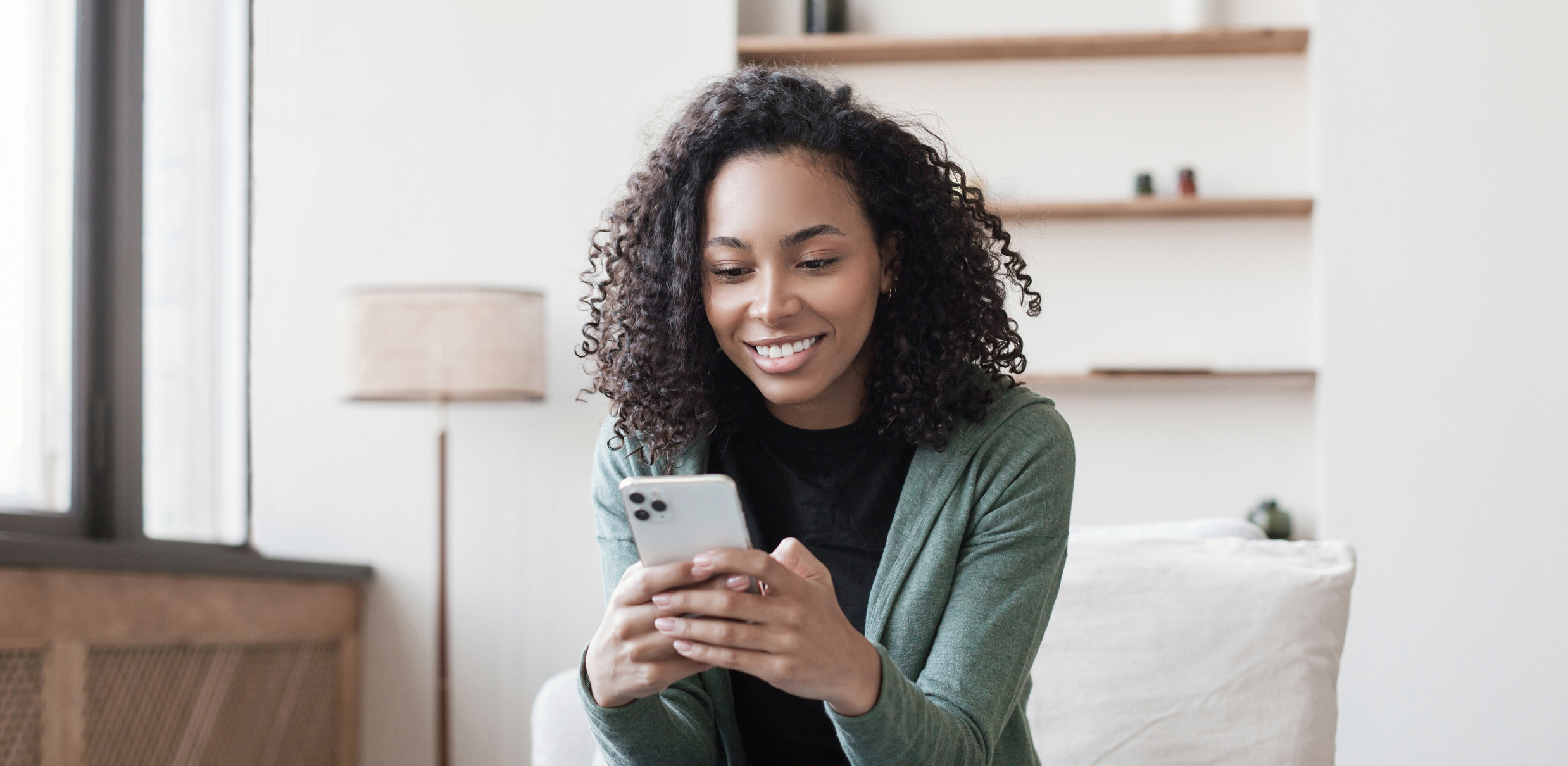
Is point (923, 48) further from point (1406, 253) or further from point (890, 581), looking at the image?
→ point (890, 581)

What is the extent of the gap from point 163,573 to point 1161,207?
7.02ft

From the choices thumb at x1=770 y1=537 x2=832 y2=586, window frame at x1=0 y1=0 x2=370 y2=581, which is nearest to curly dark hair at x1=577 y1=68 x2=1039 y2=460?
thumb at x1=770 y1=537 x2=832 y2=586

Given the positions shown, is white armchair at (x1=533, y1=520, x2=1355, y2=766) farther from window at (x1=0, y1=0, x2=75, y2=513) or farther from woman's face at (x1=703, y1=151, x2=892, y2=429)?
window at (x1=0, y1=0, x2=75, y2=513)

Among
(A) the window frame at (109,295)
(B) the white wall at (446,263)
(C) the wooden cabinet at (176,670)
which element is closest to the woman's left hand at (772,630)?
(C) the wooden cabinet at (176,670)

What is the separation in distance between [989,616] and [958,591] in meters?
0.05

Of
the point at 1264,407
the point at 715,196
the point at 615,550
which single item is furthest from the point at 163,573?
the point at 1264,407

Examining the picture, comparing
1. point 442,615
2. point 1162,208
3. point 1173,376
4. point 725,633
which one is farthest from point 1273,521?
point 725,633

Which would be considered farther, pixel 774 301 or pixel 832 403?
pixel 832 403

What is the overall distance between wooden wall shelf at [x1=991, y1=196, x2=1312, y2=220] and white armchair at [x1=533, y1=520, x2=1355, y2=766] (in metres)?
1.22

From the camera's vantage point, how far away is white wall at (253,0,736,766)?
9.78 ft

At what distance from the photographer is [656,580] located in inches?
37.3

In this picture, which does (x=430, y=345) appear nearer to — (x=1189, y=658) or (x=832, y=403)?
(x=832, y=403)

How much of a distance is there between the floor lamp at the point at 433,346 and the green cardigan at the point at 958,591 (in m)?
1.45

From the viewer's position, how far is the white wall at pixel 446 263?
9.78ft
